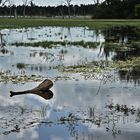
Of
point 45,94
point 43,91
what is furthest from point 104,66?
point 45,94

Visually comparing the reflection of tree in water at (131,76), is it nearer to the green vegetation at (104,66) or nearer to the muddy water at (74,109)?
the muddy water at (74,109)

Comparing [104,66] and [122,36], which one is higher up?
[104,66]

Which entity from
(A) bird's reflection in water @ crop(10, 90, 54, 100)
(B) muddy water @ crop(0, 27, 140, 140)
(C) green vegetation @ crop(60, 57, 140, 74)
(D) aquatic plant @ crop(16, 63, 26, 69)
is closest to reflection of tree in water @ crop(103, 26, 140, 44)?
(C) green vegetation @ crop(60, 57, 140, 74)

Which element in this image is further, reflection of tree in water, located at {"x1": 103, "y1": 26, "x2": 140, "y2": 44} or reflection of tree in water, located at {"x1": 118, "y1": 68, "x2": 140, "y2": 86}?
reflection of tree in water, located at {"x1": 103, "y1": 26, "x2": 140, "y2": 44}

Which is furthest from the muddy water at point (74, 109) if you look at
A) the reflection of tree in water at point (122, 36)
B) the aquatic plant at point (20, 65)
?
the reflection of tree in water at point (122, 36)

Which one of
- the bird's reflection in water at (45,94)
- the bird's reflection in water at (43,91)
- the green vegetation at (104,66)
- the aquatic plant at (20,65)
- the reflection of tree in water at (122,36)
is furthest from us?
the reflection of tree in water at (122,36)

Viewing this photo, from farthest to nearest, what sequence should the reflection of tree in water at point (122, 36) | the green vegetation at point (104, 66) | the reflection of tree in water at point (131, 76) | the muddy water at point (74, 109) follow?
the reflection of tree in water at point (122, 36) < the green vegetation at point (104, 66) < the reflection of tree in water at point (131, 76) < the muddy water at point (74, 109)

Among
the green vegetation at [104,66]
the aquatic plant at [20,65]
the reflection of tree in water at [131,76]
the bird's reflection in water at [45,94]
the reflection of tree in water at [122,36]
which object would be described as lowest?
the reflection of tree in water at [122,36]

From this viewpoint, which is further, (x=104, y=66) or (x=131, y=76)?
(x=104, y=66)

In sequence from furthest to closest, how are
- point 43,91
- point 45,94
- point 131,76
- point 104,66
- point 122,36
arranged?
1. point 122,36
2. point 104,66
3. point 131,76
4. point 43,91
5. point 45,94

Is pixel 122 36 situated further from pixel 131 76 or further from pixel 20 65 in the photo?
pixel 131 76

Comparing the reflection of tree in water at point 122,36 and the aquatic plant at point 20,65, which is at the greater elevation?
the aquatic plant at point 20,65

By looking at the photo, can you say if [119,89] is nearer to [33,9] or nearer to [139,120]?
[139,120]

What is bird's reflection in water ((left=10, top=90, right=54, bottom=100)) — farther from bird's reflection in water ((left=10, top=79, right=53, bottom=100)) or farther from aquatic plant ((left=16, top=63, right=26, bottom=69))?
aquatic plant ((left=16, top=63, right=26, bottom=69))
